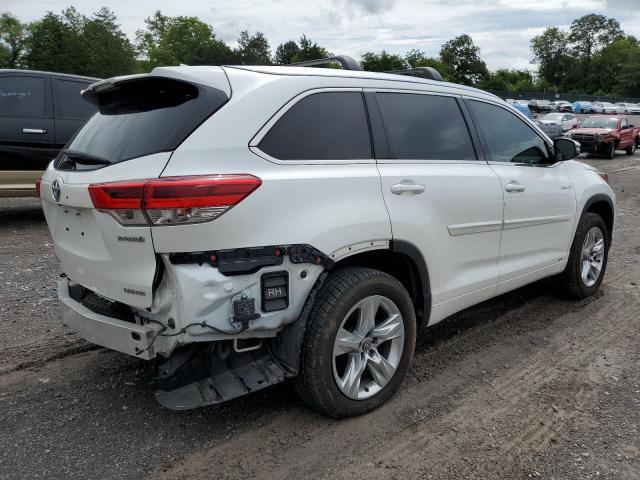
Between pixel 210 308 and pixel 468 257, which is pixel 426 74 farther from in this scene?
pixel 210 308

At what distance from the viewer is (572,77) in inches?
4596

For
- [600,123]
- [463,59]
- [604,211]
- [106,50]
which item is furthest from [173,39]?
[604,211]

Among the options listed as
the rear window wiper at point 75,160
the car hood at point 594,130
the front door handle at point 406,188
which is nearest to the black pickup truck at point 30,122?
the rear window wiper at point 75,160

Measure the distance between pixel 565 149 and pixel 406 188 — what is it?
2.21 meters

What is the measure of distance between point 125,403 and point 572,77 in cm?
12949

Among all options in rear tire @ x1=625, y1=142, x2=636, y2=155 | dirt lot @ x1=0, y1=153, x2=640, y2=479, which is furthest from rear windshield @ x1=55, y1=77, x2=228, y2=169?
rear tire @ x1=625, y1=142, x2=636, y2=155

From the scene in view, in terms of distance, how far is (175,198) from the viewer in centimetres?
256

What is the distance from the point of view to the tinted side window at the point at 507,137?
13.7ft

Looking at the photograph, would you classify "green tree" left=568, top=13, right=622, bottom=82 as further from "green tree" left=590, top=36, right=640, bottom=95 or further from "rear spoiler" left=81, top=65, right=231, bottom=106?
"rear spoiler" left=81, top=65, right=231, bottom=106

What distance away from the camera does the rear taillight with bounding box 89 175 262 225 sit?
2561mm

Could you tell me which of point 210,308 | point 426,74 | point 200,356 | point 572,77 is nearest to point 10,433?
point 200,356

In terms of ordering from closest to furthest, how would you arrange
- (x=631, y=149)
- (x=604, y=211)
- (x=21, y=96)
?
(x=604, y=211) → (x=21, y=96) → (x=631, y=149)

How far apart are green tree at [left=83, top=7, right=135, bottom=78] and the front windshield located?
4209 centimetres

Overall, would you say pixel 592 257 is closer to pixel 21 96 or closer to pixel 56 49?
pixel 21 96
